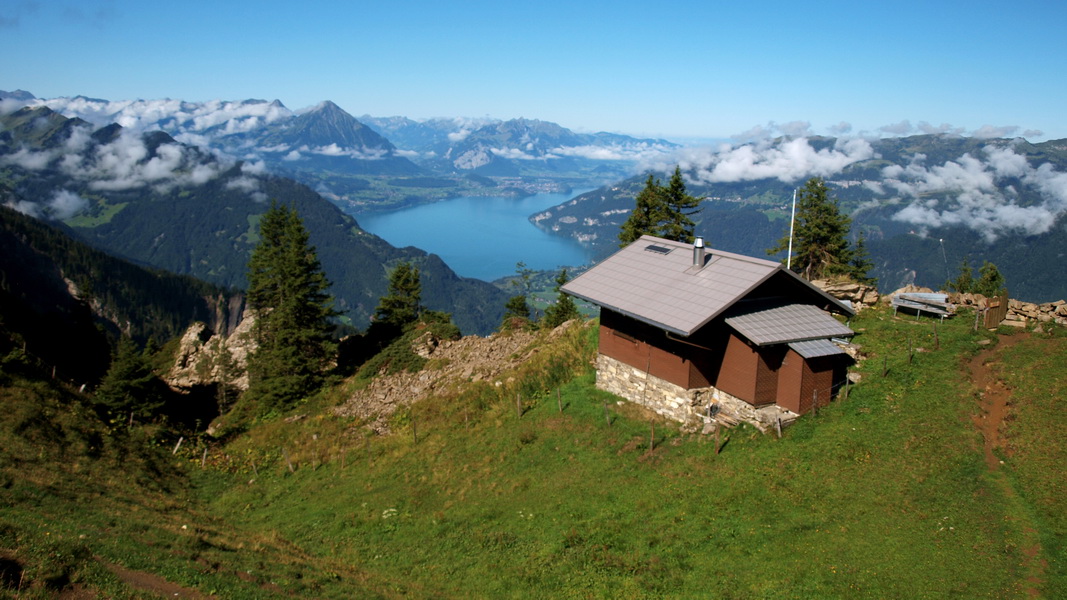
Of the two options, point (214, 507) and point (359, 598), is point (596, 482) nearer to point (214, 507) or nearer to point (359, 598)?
point (359, 598)

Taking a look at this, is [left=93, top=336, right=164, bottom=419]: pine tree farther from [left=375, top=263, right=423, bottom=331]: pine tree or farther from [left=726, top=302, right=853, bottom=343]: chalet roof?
[left=726, top=302, right=853, bottom=343]: chalet roof

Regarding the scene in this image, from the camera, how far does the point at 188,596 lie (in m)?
12.8

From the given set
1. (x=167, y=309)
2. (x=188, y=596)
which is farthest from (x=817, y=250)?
(x=167, y=309)

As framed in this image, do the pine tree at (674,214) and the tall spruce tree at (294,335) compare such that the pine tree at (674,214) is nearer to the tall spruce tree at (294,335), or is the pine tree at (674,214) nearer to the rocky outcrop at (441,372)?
the rocky outcrop at (441,372)

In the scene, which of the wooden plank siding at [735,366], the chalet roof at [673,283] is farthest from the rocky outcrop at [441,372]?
the wooden plank siding at [735,366]

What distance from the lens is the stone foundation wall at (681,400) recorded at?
21.3 m

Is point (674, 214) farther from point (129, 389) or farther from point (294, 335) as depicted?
point (129, 389)

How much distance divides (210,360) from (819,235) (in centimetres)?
5131

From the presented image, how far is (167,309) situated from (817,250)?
149 meters

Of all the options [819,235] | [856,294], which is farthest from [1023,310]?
[819,235]

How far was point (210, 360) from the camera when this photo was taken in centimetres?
4872

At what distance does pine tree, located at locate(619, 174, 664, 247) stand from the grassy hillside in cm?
1812

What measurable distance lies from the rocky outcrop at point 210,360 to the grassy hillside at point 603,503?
19.9 meters

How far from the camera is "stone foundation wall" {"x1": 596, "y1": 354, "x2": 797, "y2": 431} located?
69.9ft
